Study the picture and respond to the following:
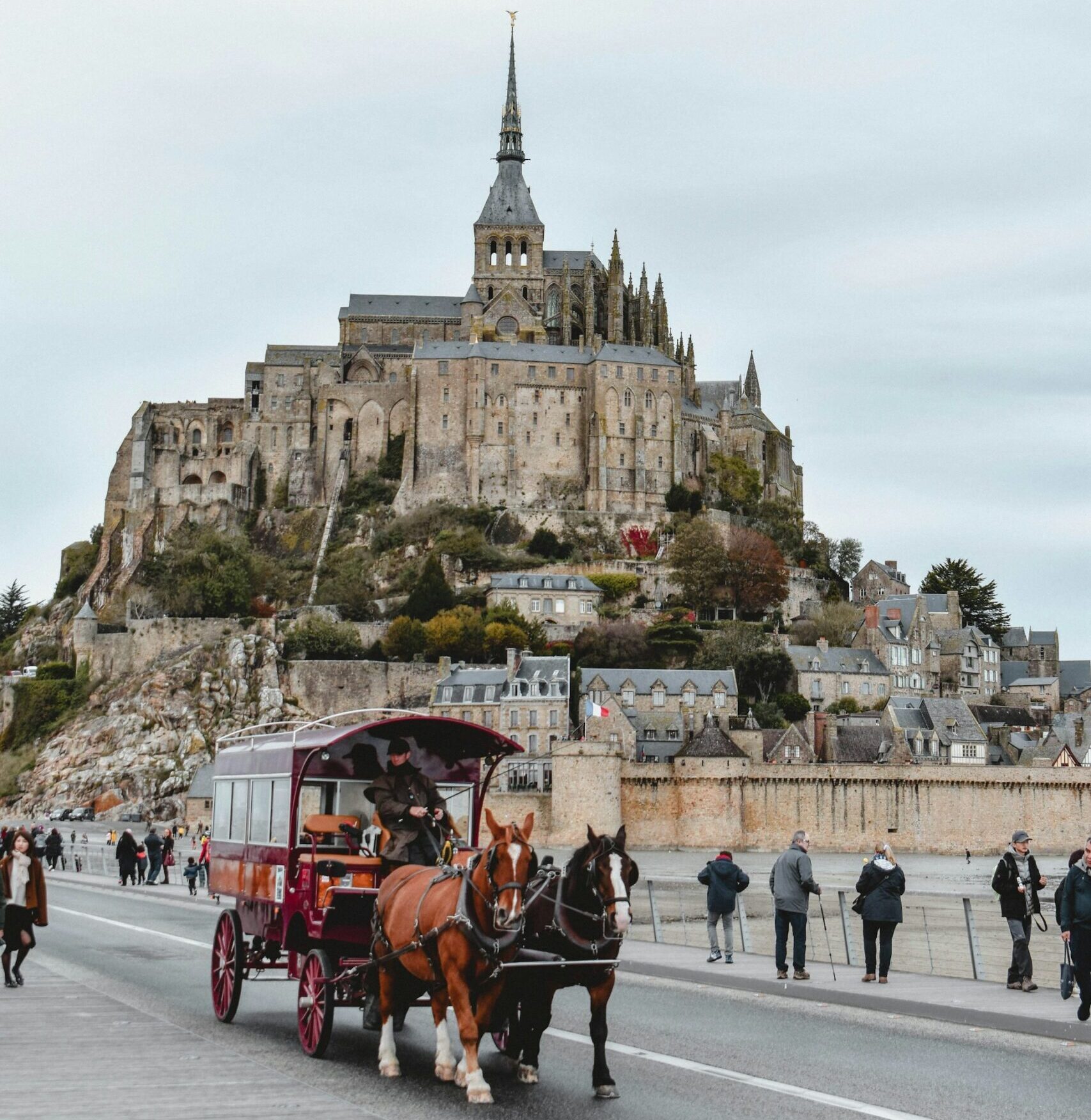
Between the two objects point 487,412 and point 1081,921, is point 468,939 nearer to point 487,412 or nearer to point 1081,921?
point 1081,921

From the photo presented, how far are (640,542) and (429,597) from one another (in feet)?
46.1

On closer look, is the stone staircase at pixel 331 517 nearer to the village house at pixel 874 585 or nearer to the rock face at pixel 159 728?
the rock face at pixel 159 728

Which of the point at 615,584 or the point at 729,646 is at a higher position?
the point at 615,584

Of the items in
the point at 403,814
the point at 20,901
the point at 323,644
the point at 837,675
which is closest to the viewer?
the point at 403,814

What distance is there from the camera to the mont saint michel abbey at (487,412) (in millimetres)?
86750

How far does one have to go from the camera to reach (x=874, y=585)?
291ft

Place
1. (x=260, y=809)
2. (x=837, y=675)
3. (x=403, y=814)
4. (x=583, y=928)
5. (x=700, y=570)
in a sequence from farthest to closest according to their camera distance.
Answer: (x=700, y=570)
(x=837, y=675)
(x=260, y=809)
(x=403, y=814)
(x=583, y=928)

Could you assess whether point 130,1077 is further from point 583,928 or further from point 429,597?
point 429,597

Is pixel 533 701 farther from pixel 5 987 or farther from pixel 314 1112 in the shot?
pixel 314 1112

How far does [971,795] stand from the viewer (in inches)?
2334

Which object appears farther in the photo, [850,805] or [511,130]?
[511,130]

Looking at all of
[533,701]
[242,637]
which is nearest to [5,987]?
[533,701]

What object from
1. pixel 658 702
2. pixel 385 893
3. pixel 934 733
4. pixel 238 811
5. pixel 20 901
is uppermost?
pixel 658 702

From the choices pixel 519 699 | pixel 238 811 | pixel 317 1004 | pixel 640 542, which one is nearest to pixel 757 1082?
pixel 317 1004
